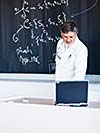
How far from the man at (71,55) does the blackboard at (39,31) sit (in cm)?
56

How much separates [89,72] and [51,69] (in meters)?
0.42

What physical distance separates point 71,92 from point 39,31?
62.8 inches

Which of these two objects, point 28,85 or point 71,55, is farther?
point 28,85

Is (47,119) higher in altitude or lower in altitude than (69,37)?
lower

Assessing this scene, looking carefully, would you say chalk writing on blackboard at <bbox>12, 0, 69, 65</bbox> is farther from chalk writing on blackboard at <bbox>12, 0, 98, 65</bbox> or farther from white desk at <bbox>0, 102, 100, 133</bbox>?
white desk at <bbox>0, 102, 100, 133</bbox>

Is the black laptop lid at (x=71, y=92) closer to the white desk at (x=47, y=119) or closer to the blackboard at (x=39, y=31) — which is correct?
the white desk at (x=47, y=119)

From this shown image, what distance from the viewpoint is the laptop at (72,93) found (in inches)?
66.4

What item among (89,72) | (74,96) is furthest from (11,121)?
(89,72)

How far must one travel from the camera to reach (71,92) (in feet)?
5.56

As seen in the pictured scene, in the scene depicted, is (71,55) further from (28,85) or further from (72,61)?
(28,85)

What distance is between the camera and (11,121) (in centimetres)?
154

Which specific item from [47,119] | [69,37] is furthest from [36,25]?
[47,119]

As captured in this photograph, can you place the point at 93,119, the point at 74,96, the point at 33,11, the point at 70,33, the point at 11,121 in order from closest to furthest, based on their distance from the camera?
the point at 93,119
the point at 11,121
the point at 74,96
the point at 70,33
the point at 33,11

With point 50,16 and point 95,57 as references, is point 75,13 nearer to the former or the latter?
point 50,16
